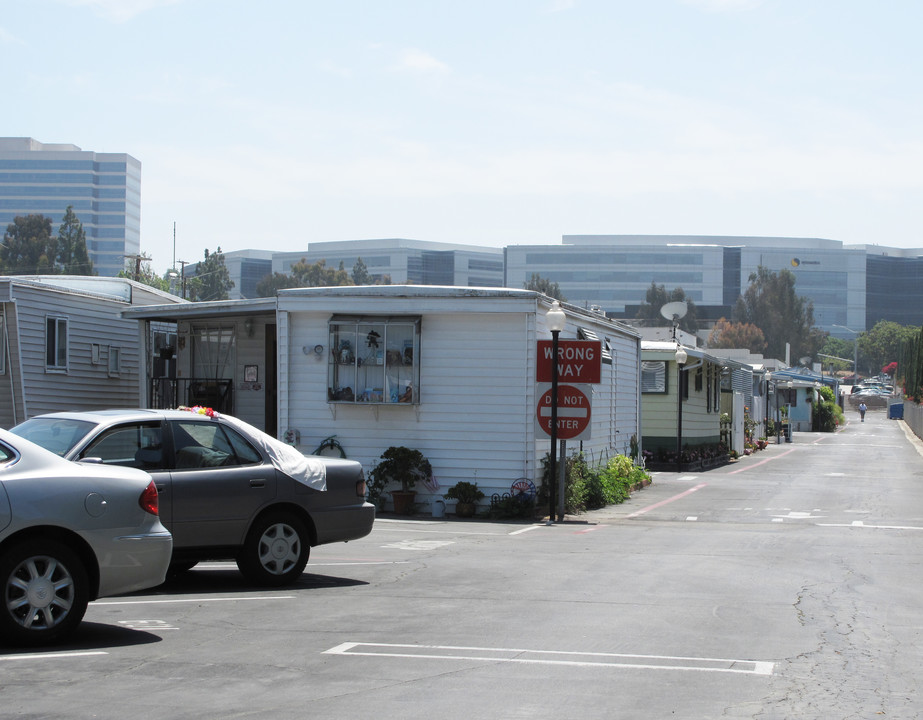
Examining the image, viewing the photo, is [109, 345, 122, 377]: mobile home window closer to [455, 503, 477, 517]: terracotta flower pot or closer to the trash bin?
[455, 503, 477, 517]: terracotta flower pot

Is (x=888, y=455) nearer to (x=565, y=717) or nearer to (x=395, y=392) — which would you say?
(x=395, y=392)

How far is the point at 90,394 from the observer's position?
2341cm

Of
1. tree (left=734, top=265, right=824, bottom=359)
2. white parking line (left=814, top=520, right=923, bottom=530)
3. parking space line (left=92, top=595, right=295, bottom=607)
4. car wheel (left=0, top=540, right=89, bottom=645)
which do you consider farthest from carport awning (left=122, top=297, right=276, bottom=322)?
tree (left=734, top=265, right=824, bottom=359)

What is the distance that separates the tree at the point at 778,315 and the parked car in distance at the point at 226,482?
11401 centimetres

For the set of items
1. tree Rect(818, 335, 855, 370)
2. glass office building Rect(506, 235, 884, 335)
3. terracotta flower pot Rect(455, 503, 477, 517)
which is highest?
glass office building Rect(506, 235, 884, 335)

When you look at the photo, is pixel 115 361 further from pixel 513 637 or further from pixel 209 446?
pixel 513 637

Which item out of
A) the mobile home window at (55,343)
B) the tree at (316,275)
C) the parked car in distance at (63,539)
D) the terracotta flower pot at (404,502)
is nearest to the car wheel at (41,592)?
the parked car in distance at (63,539)

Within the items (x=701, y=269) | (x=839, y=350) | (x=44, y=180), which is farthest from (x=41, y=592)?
(x=44, y=180)

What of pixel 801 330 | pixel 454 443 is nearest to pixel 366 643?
pixel 454 443

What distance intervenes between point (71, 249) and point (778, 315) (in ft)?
234

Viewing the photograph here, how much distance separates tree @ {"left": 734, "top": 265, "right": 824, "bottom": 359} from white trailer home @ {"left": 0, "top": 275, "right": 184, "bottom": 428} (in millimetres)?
102844

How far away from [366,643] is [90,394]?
17000 millimetres

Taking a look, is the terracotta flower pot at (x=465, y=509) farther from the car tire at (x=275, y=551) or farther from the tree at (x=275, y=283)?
the tree at (x=275, y=283)

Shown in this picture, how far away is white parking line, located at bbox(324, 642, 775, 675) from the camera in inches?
287
